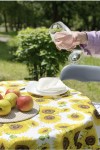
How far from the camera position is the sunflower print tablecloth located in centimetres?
173

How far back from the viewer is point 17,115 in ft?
6.44

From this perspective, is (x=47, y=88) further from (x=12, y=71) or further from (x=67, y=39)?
(x=12, y=71)

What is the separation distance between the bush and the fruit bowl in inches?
145

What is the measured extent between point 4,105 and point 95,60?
7288mm

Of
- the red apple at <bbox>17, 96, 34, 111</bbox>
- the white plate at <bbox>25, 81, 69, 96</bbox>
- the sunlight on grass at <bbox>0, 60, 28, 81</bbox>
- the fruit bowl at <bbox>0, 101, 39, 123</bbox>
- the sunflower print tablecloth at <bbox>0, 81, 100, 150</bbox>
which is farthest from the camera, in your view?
the sunlight on grass at <bbox>0, 60, 28, 81</bbox>

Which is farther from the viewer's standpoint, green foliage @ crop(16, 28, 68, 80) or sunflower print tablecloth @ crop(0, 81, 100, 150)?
green foliage @ crop(16, 28, 68, 80)

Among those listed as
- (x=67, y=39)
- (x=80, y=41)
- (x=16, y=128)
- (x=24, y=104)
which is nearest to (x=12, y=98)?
(x=24, y=104)

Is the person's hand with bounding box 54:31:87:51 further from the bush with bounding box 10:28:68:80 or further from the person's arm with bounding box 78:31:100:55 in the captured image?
the bush with bounding box 10:28:68:80

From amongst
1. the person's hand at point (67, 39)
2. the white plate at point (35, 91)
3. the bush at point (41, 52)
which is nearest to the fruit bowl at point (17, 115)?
the white plate at point (35, 91)

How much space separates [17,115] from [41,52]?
3.84 meters

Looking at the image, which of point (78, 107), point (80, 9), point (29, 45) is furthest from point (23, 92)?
point (80, 9)

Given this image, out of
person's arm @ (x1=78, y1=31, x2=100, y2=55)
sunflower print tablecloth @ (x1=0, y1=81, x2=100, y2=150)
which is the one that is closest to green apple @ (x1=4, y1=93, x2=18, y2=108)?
sunflower print tablecloth @ (x1=0, y1=81, x2=100, y2=150)

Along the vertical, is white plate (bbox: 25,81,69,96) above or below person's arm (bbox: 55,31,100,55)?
below

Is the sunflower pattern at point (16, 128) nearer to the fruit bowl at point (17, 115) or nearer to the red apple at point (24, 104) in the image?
the fruit bowl at point (17, 115)
